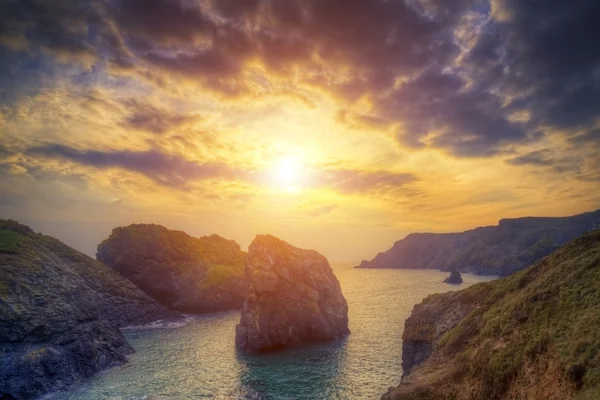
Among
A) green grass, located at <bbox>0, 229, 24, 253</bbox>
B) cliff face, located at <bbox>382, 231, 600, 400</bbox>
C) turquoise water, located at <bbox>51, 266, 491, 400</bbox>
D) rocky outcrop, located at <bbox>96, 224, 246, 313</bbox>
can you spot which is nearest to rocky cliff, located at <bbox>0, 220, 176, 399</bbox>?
green grass, located at <bbox>0, 229, 24, 253</bbox>

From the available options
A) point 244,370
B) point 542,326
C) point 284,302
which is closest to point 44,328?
point 244,370

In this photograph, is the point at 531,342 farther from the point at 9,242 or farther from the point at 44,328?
the point at 9,242

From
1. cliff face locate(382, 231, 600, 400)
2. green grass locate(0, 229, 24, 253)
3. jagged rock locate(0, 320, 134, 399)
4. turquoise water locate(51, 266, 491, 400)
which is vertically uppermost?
green grass locate(0, 229, 24, 253)

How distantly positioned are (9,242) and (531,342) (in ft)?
350

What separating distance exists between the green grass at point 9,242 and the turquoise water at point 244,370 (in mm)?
37296

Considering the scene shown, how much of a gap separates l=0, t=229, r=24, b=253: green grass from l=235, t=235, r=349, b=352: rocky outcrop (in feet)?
189

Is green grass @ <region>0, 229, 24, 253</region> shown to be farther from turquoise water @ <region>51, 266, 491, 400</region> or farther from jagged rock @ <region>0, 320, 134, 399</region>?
turquoise water @ <region>51, 266, 491, 400</region>

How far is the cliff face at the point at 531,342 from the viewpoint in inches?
703

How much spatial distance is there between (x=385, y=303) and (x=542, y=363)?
118m

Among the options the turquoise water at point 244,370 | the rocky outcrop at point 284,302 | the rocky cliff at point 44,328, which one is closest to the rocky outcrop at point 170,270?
the turquoise water at point 244,370

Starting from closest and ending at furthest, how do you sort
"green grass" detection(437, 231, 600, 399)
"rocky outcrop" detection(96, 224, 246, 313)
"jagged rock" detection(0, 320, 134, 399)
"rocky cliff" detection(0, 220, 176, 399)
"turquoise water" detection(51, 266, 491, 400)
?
"green grass" detection(437, 231, 600, 399) < "jagged rock" detection(0, 320, 134, 399) < "turquoise water" detection(51, 266, 491, 400) < "rocky cliff" detection(0, 220, 176, 399) < "rocky outcrop" detection(96, 224, 246, 313)

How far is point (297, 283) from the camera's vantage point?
3415 inches

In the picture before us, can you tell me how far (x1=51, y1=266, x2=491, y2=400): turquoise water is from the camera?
50.0 metres

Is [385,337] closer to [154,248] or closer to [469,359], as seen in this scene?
[469,359]
